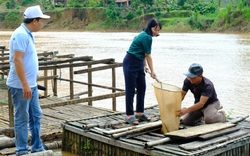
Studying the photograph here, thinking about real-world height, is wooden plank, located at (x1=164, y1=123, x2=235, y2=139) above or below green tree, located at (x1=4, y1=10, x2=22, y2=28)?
above

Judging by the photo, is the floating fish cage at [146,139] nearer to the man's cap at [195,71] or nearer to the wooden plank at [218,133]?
the wooden plank at [218,133]

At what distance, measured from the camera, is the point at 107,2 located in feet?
274

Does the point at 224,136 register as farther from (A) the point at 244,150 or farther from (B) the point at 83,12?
(B) the point at 83,12

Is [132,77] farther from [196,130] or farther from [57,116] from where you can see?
[57,116]

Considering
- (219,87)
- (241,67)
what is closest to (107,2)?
(241,67)

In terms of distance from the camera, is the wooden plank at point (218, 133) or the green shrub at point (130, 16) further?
the green shrub at point (130, 16)

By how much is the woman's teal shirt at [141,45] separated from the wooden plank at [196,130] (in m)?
1.21

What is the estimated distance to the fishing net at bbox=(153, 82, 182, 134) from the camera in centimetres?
639

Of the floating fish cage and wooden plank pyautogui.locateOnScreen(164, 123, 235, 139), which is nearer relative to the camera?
the floating fish cage

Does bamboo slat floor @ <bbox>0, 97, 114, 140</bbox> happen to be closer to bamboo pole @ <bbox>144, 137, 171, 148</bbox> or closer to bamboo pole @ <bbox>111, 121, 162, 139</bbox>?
bamboo pole @ <bbox>111, 121, 162, 139</bbox>

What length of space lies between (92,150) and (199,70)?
1.94 metres

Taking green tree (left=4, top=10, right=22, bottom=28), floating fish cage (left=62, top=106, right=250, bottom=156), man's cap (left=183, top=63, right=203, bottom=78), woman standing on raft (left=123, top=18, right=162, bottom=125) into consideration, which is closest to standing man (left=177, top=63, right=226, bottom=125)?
man's cap (left=183, top=63, right=203, bottom=78)

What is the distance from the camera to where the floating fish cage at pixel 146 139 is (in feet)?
19.1

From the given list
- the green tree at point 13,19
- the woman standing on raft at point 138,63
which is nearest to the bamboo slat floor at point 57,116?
the woman standing on raft at point 138,63
